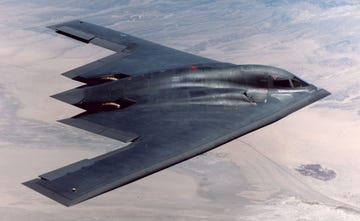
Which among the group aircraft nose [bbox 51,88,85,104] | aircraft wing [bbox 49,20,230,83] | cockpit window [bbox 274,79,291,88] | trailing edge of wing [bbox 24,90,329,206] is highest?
aircraft wing [bbox 49,20,230,83]

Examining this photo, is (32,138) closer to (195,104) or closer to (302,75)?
(302,75)

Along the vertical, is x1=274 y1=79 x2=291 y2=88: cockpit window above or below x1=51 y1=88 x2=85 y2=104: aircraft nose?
above

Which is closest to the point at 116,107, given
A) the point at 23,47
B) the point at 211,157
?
the point at 211,157

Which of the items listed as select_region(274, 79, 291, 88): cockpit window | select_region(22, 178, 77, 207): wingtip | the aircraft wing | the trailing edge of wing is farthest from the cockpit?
select_region(22, 178, 77, 207): wingtip

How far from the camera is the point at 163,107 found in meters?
24.8

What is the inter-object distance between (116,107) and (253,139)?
85715mm

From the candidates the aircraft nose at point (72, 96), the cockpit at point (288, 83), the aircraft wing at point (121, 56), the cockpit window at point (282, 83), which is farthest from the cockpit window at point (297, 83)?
the aircraft nose at point (72, 96)

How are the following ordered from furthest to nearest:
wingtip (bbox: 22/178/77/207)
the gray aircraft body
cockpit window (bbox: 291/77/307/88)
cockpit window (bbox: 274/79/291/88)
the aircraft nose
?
cockpit window (bbox: 291/77/307/88) < cockpit window (bbox: 274/79/291/88) < the aircraft nose < the gray aircraft body < wingtip (bbox: 22/178/77/207)

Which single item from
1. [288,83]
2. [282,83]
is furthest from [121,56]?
[288,83]

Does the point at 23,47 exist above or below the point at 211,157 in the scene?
above

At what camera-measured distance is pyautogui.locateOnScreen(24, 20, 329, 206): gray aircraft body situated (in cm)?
1844

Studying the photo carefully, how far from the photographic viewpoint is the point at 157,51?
3400 centimetres

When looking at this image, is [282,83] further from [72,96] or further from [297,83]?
[72,96]

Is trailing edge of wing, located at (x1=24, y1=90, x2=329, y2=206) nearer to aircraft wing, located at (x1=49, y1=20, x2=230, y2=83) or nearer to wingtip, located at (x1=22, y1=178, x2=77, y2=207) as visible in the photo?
wingtip, located at (x1=22, y1=178, x2=77, y2=207)
